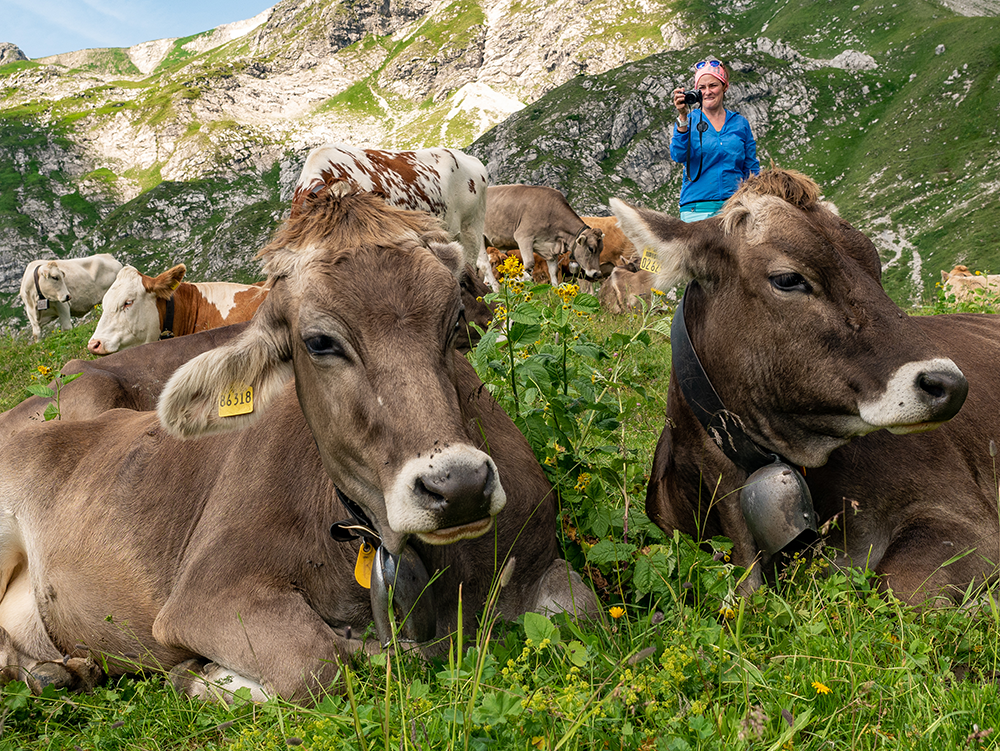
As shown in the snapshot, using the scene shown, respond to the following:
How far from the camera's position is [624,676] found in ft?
6.89

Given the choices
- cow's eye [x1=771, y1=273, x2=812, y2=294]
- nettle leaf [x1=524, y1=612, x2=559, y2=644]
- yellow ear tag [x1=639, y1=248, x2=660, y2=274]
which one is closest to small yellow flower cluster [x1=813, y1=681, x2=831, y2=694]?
nettle leaf [x1=524, y1=612, x2=559, y2=644]

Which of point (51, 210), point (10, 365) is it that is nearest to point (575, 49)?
point (51, 210)

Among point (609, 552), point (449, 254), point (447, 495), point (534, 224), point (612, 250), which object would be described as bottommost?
point (612, 250)

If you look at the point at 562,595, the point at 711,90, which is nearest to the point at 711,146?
the point at 711,90

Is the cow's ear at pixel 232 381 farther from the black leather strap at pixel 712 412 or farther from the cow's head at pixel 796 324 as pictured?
the black leather strap at pixel 712 412

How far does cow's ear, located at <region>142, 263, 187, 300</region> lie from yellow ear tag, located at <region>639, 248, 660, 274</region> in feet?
29.2

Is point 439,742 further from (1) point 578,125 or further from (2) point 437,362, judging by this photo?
(1) point 578,125

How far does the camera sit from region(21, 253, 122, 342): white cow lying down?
18.9 m

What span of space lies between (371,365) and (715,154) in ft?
18.1

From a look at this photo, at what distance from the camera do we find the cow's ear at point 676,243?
3.37 metres

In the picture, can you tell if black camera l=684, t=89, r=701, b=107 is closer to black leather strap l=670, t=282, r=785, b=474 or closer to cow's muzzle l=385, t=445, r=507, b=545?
black leather strap l=670, t=282, r=785, b=474

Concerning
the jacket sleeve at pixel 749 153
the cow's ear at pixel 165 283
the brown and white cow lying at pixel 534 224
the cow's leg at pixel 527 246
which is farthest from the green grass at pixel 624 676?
the cow's leg at pixel 527 246

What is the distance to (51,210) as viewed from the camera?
13438 centimetres

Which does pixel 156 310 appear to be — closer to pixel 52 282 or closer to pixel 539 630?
pixel 539 630
